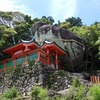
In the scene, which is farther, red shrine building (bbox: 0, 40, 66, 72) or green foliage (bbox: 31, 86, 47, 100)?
red shrine building (bbox: 0, 40, 66, 72)

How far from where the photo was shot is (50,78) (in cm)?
1812

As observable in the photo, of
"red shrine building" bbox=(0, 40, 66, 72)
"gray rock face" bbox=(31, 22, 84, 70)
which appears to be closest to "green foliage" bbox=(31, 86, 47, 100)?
"red shrine building" bbox=(0, 40, 66, 72)

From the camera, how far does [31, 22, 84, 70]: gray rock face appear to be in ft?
82.7

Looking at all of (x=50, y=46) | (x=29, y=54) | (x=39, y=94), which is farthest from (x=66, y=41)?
(x=39, y=94)

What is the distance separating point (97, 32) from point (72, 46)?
2915mm

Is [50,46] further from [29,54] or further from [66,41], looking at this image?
[66,41]

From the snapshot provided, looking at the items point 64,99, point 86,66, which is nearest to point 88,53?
point 86,66

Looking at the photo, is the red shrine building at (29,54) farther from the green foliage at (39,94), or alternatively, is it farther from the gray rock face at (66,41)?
the green foliage at (39,94)

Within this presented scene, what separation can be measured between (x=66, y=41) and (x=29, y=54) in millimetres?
7539

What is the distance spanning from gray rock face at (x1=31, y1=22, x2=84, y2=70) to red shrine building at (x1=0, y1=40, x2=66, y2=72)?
362 centimetres

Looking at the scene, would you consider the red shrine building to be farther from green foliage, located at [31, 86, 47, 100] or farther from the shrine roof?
green foliage, located at [31, 86, 47, 100]

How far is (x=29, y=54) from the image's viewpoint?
755 inches

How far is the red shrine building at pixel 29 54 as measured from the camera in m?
19.0

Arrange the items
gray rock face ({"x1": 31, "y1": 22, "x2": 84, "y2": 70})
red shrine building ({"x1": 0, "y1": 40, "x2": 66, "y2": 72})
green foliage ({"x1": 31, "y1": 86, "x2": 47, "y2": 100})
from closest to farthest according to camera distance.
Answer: green foliage ({"x1": 31, "y1": 86, "x2": 47, "y2": 100}) < red shrine building ({"x1": 0, "y1": 40, "x2": 66, "y2": 72}) < gray rock face ({"x1": 31, "y1": 22, "x2": 84, "y2": 70})
